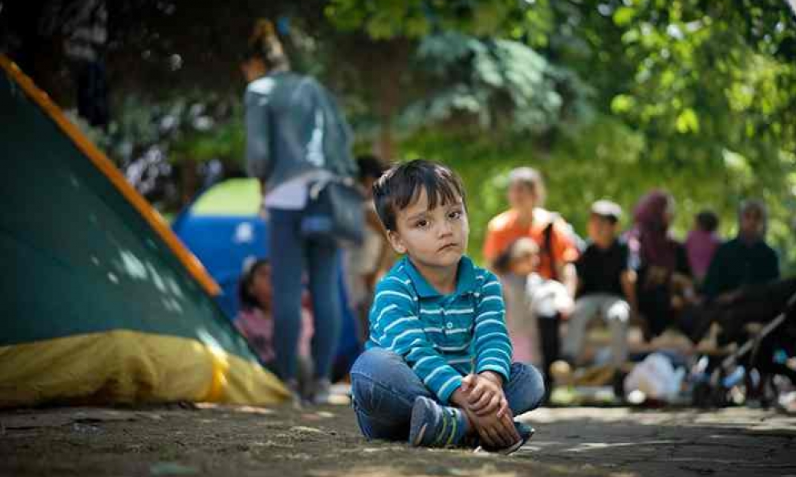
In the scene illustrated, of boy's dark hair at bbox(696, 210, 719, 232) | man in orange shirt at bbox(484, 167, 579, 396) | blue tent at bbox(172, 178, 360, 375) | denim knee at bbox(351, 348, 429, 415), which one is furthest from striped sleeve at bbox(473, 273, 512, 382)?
boy's dark hair at bbox(696, 210, 719, 232)

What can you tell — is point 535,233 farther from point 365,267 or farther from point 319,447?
point 319,447

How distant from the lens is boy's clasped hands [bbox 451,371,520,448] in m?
4.43

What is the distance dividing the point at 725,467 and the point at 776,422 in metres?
2.20

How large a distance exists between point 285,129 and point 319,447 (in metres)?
3.82

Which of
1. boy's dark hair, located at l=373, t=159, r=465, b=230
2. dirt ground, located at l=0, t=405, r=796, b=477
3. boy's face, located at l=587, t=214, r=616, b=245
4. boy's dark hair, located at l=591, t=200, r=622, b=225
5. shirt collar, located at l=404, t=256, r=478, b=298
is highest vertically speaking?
boy's dark hair, located at l=591, t=200, r=622, b=225

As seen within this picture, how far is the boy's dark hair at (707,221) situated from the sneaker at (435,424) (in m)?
→ 8.82

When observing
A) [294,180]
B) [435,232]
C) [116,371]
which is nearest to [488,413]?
[435,232]

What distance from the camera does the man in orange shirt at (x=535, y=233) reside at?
33.5 ft

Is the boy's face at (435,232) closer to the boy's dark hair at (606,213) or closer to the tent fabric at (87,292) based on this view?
the tent fabric at (87,292)

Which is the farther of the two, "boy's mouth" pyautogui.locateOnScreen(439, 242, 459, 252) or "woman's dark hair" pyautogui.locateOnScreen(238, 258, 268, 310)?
"woman's dark hair" pyautogui.locateOnScreen(238, 258, 268, 310)

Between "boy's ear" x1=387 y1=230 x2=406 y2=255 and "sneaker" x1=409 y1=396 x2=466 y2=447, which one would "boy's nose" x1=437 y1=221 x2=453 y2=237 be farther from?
"sneaker" x1=409 y1=396 x2=466 y2=447

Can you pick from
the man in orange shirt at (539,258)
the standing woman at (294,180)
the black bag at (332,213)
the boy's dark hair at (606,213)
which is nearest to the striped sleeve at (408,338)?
the black bag at (332,213)

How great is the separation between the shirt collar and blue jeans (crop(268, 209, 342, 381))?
3.23m

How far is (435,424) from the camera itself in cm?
436
